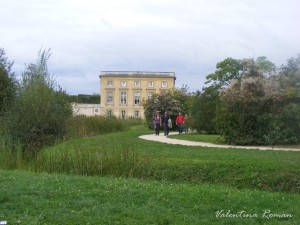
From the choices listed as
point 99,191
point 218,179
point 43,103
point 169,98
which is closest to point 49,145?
point 43,103

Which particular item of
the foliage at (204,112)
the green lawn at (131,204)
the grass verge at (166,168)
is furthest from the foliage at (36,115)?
the foliage at (204,112)

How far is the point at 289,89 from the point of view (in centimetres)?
2281

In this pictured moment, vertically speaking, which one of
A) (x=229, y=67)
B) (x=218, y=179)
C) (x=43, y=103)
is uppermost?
(x=229, y=67)

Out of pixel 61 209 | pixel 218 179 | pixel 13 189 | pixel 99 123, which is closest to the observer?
pixel 61 209

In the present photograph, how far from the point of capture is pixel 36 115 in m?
17.5

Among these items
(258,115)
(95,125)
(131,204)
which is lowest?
(131,204)

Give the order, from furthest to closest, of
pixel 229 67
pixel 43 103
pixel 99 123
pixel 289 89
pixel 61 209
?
pixel 229 67
pixel 99 123
pixel 289 89
pixel 43 103
pixel 61 209

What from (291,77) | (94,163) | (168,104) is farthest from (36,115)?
(168,104)

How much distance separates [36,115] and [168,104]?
27.1 meters

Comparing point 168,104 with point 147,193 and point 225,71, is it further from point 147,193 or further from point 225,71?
point 147,193

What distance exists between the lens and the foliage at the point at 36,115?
57.0ft

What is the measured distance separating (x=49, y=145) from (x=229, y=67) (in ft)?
94.3

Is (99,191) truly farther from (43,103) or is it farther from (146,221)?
(43,103)

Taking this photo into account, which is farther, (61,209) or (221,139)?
(221,139)
